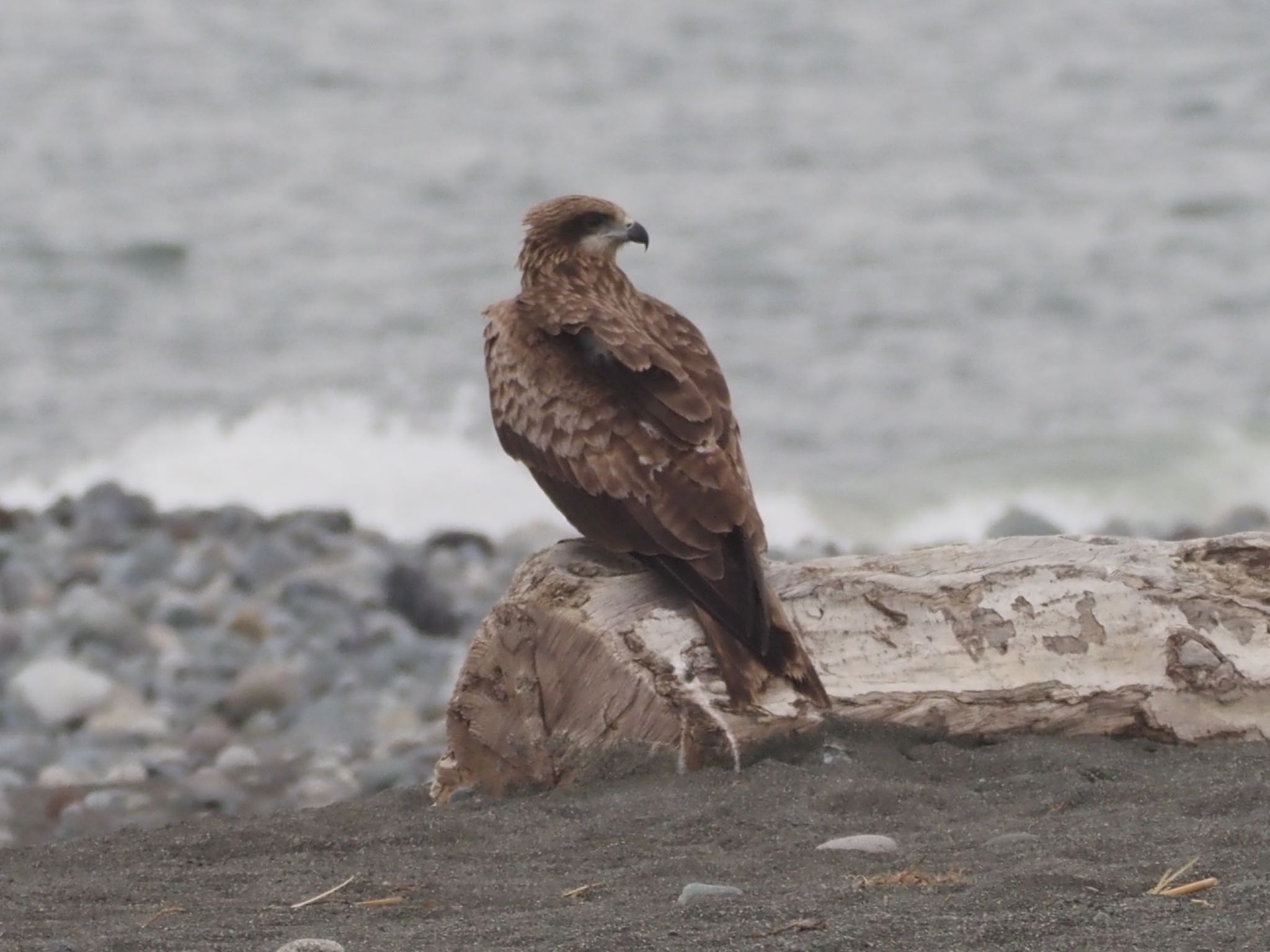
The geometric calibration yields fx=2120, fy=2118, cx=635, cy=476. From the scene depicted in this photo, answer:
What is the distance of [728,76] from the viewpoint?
23.2 meters

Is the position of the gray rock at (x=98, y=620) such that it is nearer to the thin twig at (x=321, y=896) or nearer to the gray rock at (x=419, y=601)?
the gray rock at (x=419, y=601)

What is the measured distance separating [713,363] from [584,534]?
703mm

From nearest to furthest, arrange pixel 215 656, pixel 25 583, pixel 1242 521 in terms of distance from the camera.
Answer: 1. pixel 215 656
2. pixel 25 583
3. pixel 1242 521

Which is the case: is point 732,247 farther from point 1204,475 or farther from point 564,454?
point 564,454

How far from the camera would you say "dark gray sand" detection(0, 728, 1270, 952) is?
415 centimetres

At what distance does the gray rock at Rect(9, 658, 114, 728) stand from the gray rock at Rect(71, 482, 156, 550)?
223 centimetres

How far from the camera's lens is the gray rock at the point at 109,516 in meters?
12.2

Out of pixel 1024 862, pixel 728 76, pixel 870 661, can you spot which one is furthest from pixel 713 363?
pixel 728 76

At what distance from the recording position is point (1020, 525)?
43.9 ft

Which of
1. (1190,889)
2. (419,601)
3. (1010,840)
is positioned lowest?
(1190,889)

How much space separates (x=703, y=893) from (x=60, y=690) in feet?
19.4

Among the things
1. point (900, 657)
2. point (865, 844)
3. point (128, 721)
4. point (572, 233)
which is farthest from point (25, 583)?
point (865, 844)

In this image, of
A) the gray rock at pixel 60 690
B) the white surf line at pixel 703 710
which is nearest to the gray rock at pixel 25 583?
the gray rock at pixel 60 690

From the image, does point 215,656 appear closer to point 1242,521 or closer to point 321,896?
point 321,896
